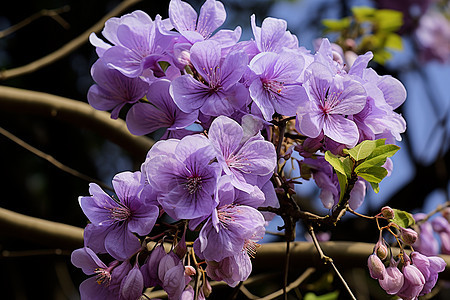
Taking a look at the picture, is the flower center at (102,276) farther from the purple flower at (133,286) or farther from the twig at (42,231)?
the twig at (42,231)

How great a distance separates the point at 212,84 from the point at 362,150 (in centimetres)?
22

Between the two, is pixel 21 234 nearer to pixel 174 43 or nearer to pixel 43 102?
pixel 43 102

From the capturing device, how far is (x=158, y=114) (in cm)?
73

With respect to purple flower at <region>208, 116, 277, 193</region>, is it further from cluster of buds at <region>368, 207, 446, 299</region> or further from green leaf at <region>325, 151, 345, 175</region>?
cluster of buds at <region>368, 207, 446, 299</region>

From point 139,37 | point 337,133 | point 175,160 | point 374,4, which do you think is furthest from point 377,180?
point 374,4

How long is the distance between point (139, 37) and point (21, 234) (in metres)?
0.68

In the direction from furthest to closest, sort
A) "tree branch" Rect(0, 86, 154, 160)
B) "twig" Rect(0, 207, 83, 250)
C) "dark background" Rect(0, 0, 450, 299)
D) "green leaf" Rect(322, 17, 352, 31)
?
"dark background" Rect(0, 0, 450, 299), "green leaf" Rect(322, 17, 352, 31), "tree branch" Rect(0, 86, 154, 160), "twig" Rect(0, 207, 83, 250)

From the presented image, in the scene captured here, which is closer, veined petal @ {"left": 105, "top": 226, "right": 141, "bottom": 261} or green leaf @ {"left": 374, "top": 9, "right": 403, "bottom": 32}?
veined petal @ {"left": 105, "top": 226, "right": 141, "bottom": 261}

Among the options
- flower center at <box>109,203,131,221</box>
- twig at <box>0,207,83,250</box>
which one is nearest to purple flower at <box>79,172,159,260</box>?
flower center at <box>109,203,131,221</box>

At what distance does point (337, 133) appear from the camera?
2.16 feet

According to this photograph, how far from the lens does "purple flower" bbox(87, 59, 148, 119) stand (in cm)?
74

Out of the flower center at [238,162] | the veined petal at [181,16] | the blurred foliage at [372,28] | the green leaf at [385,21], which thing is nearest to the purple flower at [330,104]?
the flower center at [238,162]

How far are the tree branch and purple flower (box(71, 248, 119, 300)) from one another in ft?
2.02

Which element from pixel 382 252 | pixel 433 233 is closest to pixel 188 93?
pixel 382 252
